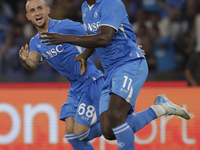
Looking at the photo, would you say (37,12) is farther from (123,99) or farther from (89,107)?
(123,99)

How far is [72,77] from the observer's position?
15.1ft

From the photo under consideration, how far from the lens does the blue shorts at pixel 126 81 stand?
3.84 metres

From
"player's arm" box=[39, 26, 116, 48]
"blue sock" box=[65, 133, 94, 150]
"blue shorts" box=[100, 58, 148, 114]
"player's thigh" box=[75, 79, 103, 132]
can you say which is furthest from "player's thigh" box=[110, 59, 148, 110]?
"blue sock" box=[65, 133, 94, 150]

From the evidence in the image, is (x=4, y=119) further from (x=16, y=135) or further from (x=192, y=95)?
(x=192, y=95)

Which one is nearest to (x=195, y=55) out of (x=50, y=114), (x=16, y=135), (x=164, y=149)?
(x=164, y=149)

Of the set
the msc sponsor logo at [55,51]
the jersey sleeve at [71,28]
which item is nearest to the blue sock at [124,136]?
the msc sponsor logo at [55,51]

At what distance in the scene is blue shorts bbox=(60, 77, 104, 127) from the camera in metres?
4.50

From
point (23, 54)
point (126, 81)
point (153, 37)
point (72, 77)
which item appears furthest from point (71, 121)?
point (153, 37)

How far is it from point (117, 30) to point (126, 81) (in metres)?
0.52

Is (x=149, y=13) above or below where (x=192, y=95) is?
above

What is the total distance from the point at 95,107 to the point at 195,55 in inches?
112

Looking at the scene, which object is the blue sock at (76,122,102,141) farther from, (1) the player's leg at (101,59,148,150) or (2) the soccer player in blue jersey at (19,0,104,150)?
(1) the player's leg at (101,59,148,150)

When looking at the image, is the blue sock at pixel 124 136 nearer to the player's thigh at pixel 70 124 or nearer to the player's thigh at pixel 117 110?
the player's thigh at pixel 117 110

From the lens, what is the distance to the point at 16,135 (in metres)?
5.73
